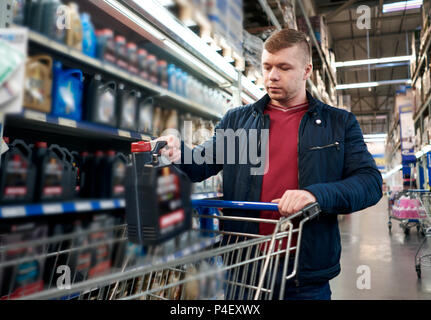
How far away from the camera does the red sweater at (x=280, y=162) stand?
4.68 ft

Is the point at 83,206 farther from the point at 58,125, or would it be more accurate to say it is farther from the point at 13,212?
the point at 58,125

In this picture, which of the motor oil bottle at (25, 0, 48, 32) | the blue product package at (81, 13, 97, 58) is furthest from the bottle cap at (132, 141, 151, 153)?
the blue product package at (81, 13, 97, 58)

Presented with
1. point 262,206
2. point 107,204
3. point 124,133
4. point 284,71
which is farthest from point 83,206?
point 284,71

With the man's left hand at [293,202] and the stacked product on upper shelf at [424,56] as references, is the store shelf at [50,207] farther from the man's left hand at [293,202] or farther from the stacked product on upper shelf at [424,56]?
the stacked product on upper shelf at [424,56]

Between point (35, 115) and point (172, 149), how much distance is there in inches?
30.6

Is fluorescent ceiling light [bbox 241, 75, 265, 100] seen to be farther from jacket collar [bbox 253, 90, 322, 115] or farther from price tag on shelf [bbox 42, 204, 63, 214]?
price tag on shelf [bbox 42, 204, 63, 214]

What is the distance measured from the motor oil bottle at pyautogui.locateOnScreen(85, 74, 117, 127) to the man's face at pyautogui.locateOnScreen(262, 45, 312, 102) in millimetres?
1002

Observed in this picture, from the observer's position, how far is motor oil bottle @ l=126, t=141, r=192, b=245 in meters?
0.54

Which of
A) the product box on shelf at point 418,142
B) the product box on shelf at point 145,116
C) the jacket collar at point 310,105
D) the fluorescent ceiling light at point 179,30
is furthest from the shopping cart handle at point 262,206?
the product box on shelf at point 418,142

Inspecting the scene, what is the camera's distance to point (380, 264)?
4.18 meters

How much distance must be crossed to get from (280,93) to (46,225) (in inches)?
61.1

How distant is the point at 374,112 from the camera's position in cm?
2194
